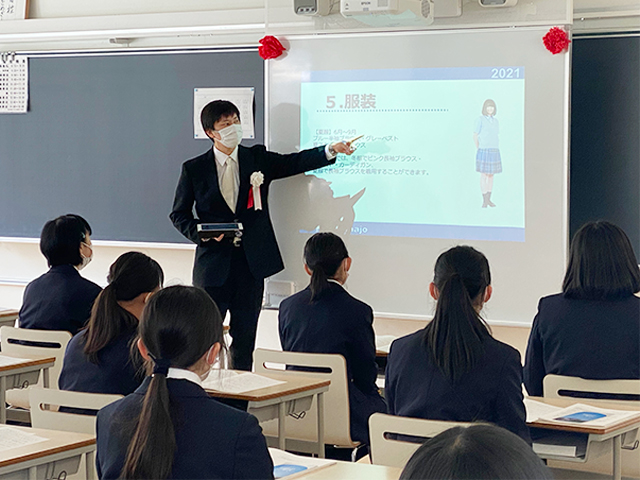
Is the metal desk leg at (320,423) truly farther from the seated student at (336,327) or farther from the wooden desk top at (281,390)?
the seated student at (336,327)

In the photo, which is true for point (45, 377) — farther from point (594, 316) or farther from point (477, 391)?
point (594, 316)

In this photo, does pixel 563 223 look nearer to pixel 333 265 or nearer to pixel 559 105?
pixel 559 105

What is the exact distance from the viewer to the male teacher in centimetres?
467

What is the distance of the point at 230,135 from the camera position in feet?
15.2

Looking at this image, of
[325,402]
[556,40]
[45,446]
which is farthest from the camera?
[556,40]

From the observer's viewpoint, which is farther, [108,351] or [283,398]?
[283,398]

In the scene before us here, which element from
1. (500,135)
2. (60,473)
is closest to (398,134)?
(500,135)

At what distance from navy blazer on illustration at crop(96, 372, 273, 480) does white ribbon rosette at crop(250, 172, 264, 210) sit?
2842mm

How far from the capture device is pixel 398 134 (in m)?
4.65

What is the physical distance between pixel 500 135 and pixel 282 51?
4.51 feet

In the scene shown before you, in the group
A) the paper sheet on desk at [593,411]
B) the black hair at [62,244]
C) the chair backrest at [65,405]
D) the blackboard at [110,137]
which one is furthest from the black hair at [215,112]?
the paper sheet on desk at [593,411]

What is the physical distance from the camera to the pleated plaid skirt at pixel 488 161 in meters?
4.46

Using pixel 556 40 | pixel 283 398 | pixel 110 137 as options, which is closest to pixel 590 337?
pixel 283 398

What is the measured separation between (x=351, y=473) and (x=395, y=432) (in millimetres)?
Answer: 254
